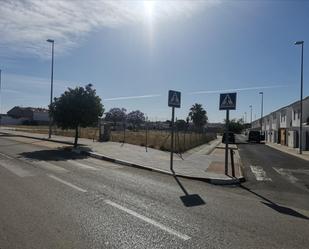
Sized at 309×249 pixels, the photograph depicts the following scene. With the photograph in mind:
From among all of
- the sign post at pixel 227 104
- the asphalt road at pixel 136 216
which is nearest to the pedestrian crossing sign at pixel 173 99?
the sign post at pixel 227 104

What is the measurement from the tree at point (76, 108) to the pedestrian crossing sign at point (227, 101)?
534 inches

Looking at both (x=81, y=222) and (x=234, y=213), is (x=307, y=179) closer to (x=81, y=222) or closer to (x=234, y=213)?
(x=234, y=213)

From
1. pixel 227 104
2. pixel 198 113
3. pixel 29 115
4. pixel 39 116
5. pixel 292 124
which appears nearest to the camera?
pixel 227 104

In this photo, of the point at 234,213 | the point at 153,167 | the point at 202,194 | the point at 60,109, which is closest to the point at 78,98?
the point at 60,109

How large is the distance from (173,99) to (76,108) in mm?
11579

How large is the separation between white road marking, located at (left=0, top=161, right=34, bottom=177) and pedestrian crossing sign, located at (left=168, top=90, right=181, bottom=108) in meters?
6.22

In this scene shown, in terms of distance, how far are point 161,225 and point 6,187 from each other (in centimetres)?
498

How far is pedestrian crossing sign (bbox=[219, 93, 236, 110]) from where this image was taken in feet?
45.5

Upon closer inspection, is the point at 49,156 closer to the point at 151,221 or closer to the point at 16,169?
the point at 16,169

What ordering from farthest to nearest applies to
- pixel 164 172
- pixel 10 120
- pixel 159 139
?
pixel 10 120 → pixel 159 139 → pixel 164 172

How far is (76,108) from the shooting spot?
25250mm

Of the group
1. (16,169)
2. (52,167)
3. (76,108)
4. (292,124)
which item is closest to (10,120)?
(292,124)

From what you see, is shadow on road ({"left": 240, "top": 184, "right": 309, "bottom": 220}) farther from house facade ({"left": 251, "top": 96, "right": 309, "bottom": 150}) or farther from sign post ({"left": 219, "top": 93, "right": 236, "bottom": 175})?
house facade ({"left": 251, "top": 96, "right": 309, "bottom": 150})

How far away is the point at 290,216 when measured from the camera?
25.5 ft
